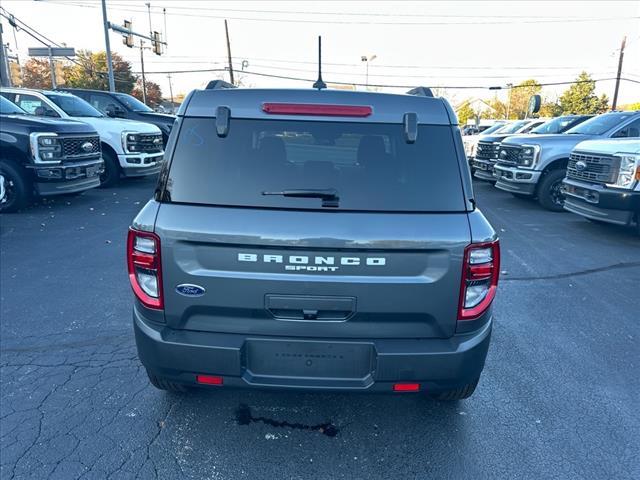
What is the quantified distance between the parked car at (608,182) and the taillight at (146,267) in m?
6.96

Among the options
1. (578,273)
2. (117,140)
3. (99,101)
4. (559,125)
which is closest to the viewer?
(578,273)

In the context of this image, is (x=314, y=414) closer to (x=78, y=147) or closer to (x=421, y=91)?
(x=421, y=91)

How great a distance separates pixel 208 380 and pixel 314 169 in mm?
1207

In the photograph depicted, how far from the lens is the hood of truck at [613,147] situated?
6727 mm

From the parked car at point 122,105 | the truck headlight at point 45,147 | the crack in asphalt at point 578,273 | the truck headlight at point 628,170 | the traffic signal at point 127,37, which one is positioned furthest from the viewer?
the traffic signal at point 127,37

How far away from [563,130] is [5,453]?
12471 millimetres

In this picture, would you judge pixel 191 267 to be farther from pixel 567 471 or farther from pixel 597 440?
pixel 597 440

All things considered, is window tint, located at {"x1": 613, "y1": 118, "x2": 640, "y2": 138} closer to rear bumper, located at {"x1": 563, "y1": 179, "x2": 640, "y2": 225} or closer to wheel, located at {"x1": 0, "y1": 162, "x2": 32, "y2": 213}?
rear bumper, located at {"x1": 563, "y1": 179, "x2": 640, "y2": 225}

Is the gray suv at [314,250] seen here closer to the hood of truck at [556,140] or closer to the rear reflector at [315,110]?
the rear reflector at [315,110]

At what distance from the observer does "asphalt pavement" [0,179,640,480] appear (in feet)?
7.96

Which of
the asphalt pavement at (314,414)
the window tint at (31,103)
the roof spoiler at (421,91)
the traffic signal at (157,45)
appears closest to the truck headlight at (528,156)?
the asphalt pavement at (314,414)

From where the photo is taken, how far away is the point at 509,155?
10.4m

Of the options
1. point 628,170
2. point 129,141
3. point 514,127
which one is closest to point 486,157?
point 514,127

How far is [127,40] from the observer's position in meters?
24.0
